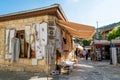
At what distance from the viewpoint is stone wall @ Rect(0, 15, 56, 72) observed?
9.26 m

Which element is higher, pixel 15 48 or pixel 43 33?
pixel 43 33

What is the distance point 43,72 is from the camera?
9.06 metres

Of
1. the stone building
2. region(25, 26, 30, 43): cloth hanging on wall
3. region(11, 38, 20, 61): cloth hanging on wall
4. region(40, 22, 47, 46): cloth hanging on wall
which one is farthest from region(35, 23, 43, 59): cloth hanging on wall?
region(11, 38, 20, 61): cloth hanging on wall

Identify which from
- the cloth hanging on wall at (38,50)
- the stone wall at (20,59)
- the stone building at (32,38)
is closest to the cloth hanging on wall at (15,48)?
the stone building at (32,38)

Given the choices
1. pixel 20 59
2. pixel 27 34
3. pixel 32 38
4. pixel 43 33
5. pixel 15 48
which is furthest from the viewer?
pixel 15 48

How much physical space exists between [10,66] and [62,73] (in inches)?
137

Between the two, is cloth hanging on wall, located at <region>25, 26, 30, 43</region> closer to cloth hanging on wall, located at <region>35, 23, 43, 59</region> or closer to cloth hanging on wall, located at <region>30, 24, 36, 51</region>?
cloth hanging on wall, located at <region>30, 24, 36, 51</region>

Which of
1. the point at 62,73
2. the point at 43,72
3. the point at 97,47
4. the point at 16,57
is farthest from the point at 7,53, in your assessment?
the point at 97,47

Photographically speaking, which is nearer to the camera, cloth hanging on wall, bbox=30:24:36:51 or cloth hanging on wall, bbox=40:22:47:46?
cloth hanging on wall, bbox=40:22:47:46

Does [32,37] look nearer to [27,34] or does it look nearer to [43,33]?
[27,34]

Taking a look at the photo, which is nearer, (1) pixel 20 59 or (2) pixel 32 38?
(2) pixel 32 38

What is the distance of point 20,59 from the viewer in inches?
394

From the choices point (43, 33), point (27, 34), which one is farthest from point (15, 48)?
point (43, 33)

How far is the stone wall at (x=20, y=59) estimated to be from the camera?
30.4 feet
